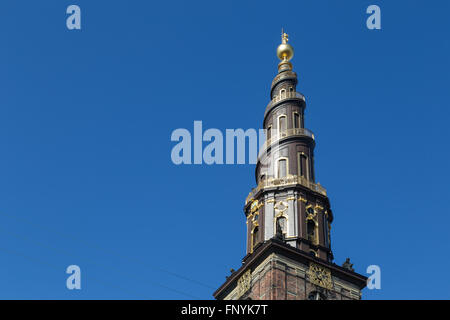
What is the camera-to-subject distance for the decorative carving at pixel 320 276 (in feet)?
205

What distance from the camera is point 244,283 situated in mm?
63094

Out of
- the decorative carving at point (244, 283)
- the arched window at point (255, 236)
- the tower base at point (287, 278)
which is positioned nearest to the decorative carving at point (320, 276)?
the tower base at point (287, 278)

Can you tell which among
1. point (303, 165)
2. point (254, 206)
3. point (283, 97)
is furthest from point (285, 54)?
point (254, 206)

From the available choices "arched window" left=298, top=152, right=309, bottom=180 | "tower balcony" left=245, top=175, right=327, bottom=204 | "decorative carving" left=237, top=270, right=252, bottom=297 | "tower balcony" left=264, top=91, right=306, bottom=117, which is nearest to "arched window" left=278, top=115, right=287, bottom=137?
"tower balcony" left=264, top=91, right=306, bottom=117

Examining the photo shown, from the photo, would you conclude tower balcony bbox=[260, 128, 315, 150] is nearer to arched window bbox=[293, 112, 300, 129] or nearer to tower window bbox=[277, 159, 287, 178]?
arched window bbox=[293, 112, 300, 129]

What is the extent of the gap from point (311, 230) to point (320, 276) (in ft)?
20.0

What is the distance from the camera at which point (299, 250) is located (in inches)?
2484

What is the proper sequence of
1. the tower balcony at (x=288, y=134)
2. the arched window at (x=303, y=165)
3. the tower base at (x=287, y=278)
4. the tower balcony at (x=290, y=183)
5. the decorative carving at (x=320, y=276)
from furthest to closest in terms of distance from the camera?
the tower balcony at (x=288, y=134)
the arched window at (x=303, y=165)
the tower balcony at (x=290, y=183)
the decorative carving at (x=320, y=276)
the tower base at (x=287, y=278)

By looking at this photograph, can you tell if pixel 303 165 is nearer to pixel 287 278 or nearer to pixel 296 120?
pixel 296 120

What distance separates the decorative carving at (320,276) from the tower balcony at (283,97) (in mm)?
21543

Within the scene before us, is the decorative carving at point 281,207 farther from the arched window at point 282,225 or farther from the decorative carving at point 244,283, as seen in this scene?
the decorative carving at point 244,283

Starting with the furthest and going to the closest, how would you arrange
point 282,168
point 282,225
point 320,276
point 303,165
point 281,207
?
point 303,165 → point 282,168 → point 281,207 → point 282,225 → point 320,276
